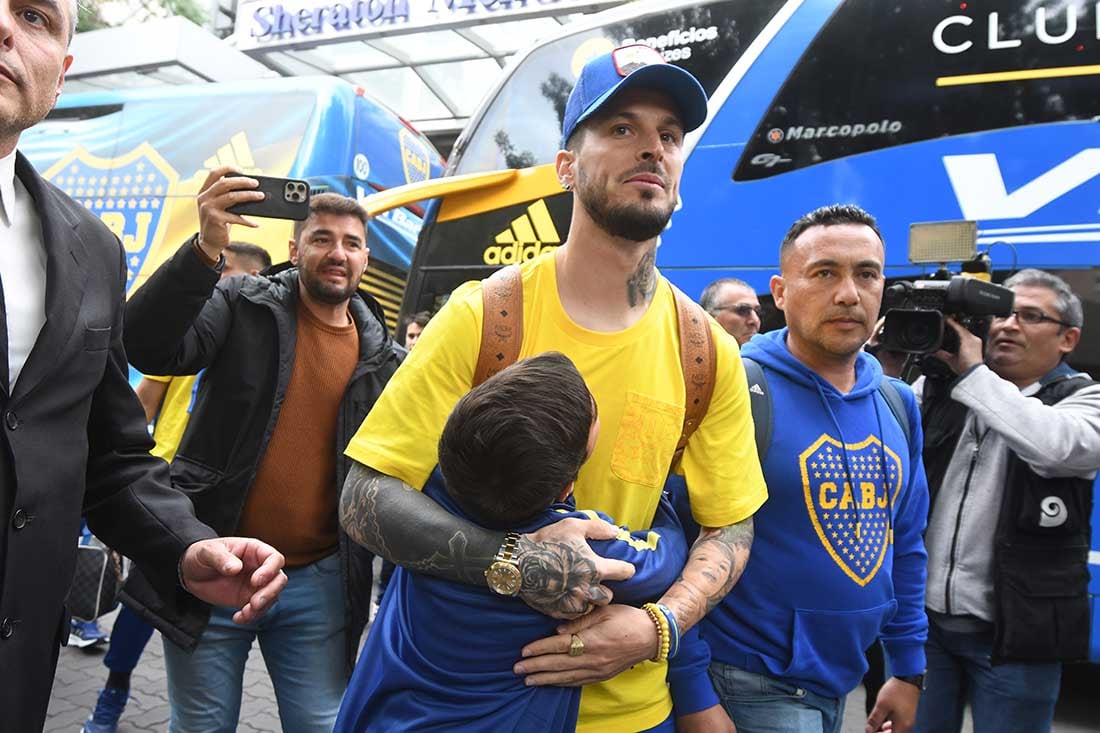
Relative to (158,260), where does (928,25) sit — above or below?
above

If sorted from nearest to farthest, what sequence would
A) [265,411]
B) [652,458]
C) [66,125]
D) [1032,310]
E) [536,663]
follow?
[536,663]
[652,458]
[265,411]
[1032,310]
[66,125]

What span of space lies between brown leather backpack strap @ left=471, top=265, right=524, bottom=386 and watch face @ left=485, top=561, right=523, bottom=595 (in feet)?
1.24

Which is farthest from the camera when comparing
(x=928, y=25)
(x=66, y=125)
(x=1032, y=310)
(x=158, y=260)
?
(x=66, y=125)

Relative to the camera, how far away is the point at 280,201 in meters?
2.25

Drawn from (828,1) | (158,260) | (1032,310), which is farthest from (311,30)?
(1032,310)

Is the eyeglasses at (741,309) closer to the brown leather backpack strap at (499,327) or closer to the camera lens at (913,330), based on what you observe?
the camera lens at (913,330)

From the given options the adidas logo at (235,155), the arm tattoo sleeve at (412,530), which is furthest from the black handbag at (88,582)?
the adidas logo at (235,155)


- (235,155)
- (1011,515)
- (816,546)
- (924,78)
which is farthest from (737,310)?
(235,155)

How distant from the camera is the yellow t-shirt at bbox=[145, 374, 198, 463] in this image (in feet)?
10.5

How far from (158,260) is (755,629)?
23.8 ft

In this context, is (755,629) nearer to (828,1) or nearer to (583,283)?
(583,283)

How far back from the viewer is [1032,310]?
2699 mm

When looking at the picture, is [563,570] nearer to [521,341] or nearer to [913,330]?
[521,341]

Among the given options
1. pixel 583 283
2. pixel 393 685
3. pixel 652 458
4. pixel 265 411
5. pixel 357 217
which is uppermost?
pixel 357 217
